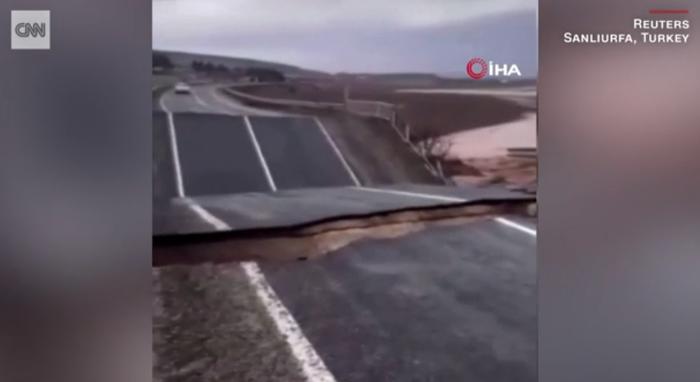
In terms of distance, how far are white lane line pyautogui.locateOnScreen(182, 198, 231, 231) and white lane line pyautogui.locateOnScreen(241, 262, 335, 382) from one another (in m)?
0.18

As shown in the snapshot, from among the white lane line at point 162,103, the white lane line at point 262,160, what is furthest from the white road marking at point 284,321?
the white lane line at point 162,103

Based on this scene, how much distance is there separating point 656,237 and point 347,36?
5.04 ft

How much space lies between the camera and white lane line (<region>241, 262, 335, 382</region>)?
7.72 feet

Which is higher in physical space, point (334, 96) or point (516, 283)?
point (334, 96)

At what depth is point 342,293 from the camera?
2.43 metres

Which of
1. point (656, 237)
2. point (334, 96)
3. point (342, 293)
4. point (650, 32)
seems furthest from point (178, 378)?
point (650, 32)

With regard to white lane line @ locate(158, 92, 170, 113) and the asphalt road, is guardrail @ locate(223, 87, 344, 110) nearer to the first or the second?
the asphalt road

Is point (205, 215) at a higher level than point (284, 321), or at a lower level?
higher

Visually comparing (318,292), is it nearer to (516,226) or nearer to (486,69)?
(516,226)

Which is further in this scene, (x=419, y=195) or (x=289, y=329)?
(x=419, y=195)

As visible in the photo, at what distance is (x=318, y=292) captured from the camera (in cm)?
243

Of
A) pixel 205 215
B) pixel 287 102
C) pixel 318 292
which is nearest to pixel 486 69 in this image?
pixel 287 102

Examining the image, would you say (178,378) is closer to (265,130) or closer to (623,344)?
(265,130)

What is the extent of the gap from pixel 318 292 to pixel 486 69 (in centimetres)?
114
